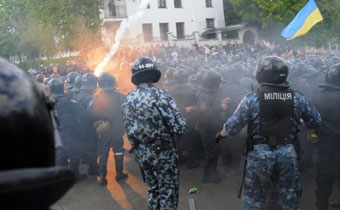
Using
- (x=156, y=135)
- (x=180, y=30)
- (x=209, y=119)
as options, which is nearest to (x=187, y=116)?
(x=209, y=119)

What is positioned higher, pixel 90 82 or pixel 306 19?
pixel 306 19

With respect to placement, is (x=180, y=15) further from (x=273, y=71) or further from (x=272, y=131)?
(x=272, y=131)

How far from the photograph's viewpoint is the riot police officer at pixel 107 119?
6770mm

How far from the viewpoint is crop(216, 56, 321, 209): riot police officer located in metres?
3.82

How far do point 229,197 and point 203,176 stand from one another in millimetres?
853

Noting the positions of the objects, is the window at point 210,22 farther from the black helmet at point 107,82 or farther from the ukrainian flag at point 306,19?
the black helmet at point 107,82

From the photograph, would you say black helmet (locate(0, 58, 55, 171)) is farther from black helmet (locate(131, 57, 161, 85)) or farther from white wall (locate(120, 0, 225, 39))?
white wall (locate(120, 0, 225, 39))

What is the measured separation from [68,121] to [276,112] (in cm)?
435

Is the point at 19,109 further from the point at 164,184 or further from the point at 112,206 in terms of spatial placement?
the point at 112,206

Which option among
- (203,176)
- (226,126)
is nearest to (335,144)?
(226,126)

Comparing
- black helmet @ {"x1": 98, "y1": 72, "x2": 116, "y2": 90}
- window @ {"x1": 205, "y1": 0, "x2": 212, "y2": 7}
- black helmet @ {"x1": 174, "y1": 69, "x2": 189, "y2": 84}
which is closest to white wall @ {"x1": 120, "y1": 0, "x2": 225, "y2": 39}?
window @ {"x1": 205, "y1": 0, "x2": 212, "y2": 7}

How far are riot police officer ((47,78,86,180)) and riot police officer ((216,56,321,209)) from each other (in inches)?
153

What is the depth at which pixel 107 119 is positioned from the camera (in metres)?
6.82

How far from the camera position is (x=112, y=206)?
591 cm
